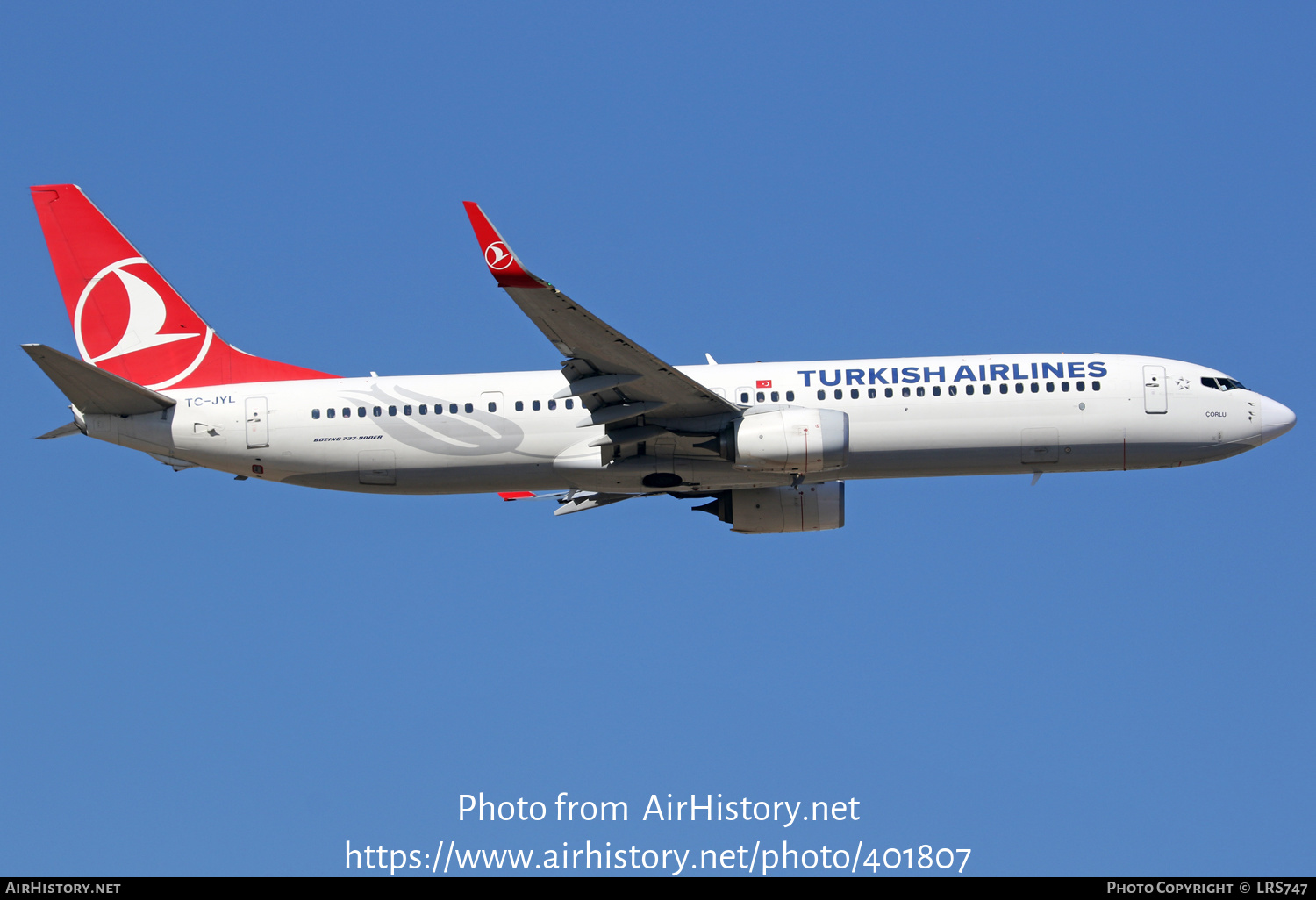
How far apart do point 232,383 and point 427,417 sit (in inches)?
229

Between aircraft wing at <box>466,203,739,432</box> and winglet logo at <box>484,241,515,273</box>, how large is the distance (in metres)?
0.02

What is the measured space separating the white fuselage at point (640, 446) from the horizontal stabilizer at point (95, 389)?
32cm

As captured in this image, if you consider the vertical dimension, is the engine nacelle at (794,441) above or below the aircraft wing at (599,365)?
below

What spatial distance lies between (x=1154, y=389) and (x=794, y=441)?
414 inches

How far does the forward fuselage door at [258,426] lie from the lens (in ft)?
125

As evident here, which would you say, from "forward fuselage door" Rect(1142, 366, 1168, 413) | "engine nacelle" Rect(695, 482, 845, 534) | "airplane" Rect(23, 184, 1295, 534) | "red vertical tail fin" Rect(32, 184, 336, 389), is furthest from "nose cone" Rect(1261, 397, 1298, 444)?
"red vertical tail fin" Rect(32, 184, 336, 389)

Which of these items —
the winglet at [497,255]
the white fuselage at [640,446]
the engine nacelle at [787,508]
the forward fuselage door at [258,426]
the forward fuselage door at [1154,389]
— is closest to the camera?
the winglet at [497,255]

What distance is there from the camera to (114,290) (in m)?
40.6

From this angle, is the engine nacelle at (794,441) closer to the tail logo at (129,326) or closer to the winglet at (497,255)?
the winglet at (497,255)

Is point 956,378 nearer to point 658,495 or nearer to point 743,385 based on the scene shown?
point 743,385

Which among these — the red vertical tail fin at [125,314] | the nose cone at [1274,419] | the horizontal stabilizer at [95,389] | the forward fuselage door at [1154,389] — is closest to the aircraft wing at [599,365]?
the red vertical tail fin at [125,314]

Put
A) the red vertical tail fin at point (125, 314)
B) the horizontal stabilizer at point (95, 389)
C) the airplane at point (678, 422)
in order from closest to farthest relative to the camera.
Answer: the horizontal stabilizer at point (95, 389)
the airplane at point (678, 422)
the red vertical tail fin at point (125, 314)

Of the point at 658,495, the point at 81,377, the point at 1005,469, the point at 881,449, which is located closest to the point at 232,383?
the point at 81,377

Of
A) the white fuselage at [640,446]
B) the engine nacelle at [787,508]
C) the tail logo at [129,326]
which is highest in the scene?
the tail logo at [129,326]
